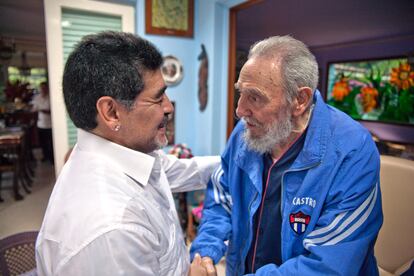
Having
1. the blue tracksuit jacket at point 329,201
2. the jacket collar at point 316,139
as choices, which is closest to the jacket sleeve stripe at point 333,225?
the blue tracksuit jacket at point 329,201

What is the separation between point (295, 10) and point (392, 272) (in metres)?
2.39

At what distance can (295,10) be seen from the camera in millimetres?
2762

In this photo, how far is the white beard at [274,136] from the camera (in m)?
1.01

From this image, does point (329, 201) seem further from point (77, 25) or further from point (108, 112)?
point (77, 25)

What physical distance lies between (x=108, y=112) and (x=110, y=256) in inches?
14.5

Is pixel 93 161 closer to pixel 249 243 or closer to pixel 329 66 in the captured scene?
pixel 249 243

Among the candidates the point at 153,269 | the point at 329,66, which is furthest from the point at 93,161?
the point at 329,66

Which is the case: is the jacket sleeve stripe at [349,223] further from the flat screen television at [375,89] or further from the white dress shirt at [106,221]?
the flat screen television at [375,89]

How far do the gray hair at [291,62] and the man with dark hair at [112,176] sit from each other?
40 cm

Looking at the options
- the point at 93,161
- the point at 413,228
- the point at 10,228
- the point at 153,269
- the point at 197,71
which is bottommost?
the point at 10,228

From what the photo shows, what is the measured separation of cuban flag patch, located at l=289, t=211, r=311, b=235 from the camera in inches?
35.5

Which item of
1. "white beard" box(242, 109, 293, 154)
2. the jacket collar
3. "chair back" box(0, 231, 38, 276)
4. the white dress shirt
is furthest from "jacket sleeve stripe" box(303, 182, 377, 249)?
"chair back" box(0, 231, 38, 276)

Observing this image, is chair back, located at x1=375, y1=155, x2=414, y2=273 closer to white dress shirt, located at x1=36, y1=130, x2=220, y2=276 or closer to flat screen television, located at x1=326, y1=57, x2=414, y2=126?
white dress shirt, located at x1=36, y1=130, x2=220, y2=276

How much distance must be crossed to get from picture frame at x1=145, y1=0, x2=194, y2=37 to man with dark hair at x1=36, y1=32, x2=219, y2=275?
75.5 inches
